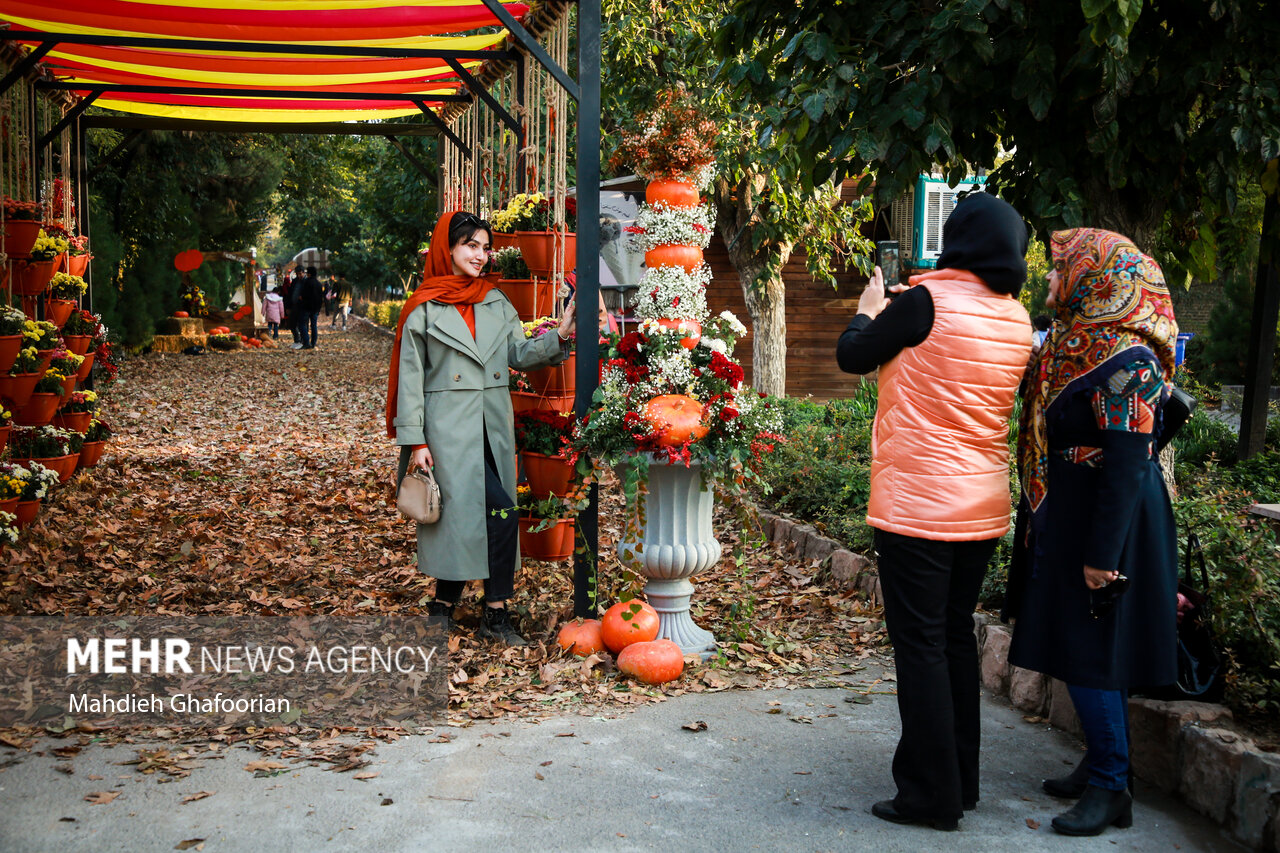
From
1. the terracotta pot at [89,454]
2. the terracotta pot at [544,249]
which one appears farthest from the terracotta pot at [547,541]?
the terracotta pot at [89,454]

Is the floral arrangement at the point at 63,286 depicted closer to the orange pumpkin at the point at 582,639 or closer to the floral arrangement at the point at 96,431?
the floral arrangement at the point at 96,431

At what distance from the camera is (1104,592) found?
3.42 metres

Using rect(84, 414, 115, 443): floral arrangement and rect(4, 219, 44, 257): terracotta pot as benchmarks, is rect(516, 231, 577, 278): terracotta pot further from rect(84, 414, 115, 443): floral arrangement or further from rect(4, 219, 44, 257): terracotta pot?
rect(84, 414, 115, 443): floral arrangement

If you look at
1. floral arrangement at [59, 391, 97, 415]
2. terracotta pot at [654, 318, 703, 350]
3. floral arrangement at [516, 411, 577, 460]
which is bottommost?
floral arrangement at [59, 391, 97, 415]

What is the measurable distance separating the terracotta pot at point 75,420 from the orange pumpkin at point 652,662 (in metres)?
6.19

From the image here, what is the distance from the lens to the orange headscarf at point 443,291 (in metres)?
5.39

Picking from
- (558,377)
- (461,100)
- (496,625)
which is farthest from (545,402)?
(461,100)

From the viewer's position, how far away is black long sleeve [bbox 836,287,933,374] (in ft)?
11.5

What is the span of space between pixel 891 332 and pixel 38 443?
7.15 m

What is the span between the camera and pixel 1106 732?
11.5 ft

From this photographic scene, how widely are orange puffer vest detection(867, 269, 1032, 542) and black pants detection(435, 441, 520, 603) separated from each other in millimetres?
2366

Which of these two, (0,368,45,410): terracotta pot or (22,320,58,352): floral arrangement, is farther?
(22,320,58,352): floral arrangement

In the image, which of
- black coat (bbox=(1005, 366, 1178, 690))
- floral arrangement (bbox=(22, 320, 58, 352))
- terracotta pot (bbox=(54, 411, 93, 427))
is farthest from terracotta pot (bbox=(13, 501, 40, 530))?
black coat (bbox=(1005, 366, 1178, 690))

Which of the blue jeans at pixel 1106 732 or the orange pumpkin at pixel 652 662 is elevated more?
the blue jeans at pixel 1106 732
